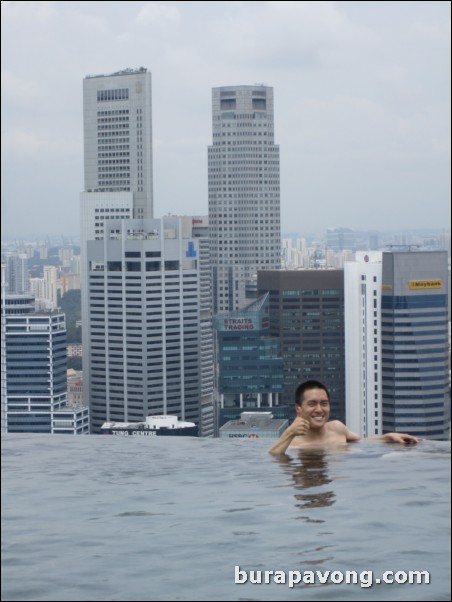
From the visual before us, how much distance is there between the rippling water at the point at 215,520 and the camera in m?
2.72

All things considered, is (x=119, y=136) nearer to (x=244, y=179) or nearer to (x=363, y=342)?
(x=244, y=179)

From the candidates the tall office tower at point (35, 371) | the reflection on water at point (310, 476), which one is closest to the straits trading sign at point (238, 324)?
the tall office tower at point (35, 371)

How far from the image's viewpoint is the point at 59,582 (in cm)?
276

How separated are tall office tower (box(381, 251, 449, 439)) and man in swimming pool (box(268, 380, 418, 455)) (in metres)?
34.6

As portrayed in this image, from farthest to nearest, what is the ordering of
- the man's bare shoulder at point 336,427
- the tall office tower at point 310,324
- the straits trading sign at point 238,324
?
1. the tall office tower at point 310,324
2. the straits trading sign at point 238,324
3. the man's bare shoulder at point 336,427

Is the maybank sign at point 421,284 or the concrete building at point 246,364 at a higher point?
the maybank sign at point 421,284

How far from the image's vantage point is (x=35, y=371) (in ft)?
142

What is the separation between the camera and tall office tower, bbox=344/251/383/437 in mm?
40344

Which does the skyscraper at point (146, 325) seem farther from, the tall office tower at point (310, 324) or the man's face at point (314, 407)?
the man's face at point (314, 407)

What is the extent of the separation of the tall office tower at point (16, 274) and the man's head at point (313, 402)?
3846 cm

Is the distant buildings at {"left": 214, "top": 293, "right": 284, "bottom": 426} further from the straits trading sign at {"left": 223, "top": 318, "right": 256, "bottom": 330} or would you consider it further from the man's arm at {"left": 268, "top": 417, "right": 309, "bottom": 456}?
the man's arm at {"left": 268, "top": 417, "right": 309, "bottom": 456}

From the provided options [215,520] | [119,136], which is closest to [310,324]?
[119,136]

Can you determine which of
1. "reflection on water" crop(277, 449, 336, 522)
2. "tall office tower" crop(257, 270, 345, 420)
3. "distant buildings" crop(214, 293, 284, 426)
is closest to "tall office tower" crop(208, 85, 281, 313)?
"tall office tower" crop(257, 270, 345, 420)

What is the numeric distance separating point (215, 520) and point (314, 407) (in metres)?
0.94
